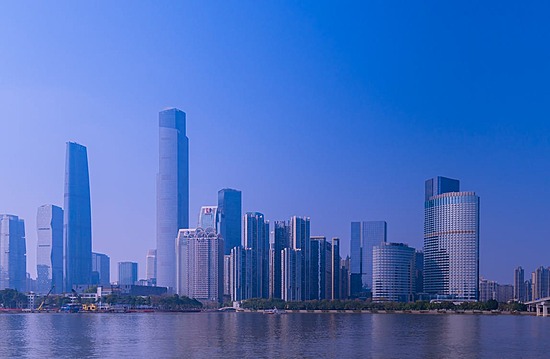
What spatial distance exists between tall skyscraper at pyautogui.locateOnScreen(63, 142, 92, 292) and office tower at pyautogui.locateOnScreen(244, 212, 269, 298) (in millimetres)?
49564

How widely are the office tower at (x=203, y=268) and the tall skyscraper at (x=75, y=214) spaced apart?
136 feet

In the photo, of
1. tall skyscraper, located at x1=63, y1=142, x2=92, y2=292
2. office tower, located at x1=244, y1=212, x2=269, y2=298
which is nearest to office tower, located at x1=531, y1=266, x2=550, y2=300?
office tower, located at x1=244, y1=212, x2=269, y2=298

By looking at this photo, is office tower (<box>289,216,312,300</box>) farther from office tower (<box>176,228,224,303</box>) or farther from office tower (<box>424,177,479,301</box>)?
Result: office tower (<box>424,177,479,301</box>)

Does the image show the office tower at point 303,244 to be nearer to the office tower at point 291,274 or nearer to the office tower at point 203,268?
the office tower at point 291,274

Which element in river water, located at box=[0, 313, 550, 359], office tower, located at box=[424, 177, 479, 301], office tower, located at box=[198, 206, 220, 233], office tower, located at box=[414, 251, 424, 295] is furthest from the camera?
office tower, located at box=[198, 206, 220, 233]

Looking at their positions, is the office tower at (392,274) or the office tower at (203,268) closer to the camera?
the office tower at (392,274)

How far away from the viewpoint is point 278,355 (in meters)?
36.2

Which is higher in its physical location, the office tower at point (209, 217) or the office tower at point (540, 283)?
the office tower at point (209, 217)

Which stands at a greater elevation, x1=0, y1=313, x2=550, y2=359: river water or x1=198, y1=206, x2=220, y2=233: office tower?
x1=198, y1=206, x2=220, y2=233: office tower

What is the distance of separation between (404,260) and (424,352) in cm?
11407

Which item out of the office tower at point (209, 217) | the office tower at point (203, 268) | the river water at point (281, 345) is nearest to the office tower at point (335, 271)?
the office tower at point (203, 268)

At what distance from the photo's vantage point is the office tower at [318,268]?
147125mm

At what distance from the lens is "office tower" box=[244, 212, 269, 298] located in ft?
502

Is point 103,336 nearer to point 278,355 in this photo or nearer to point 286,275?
point 278,355
